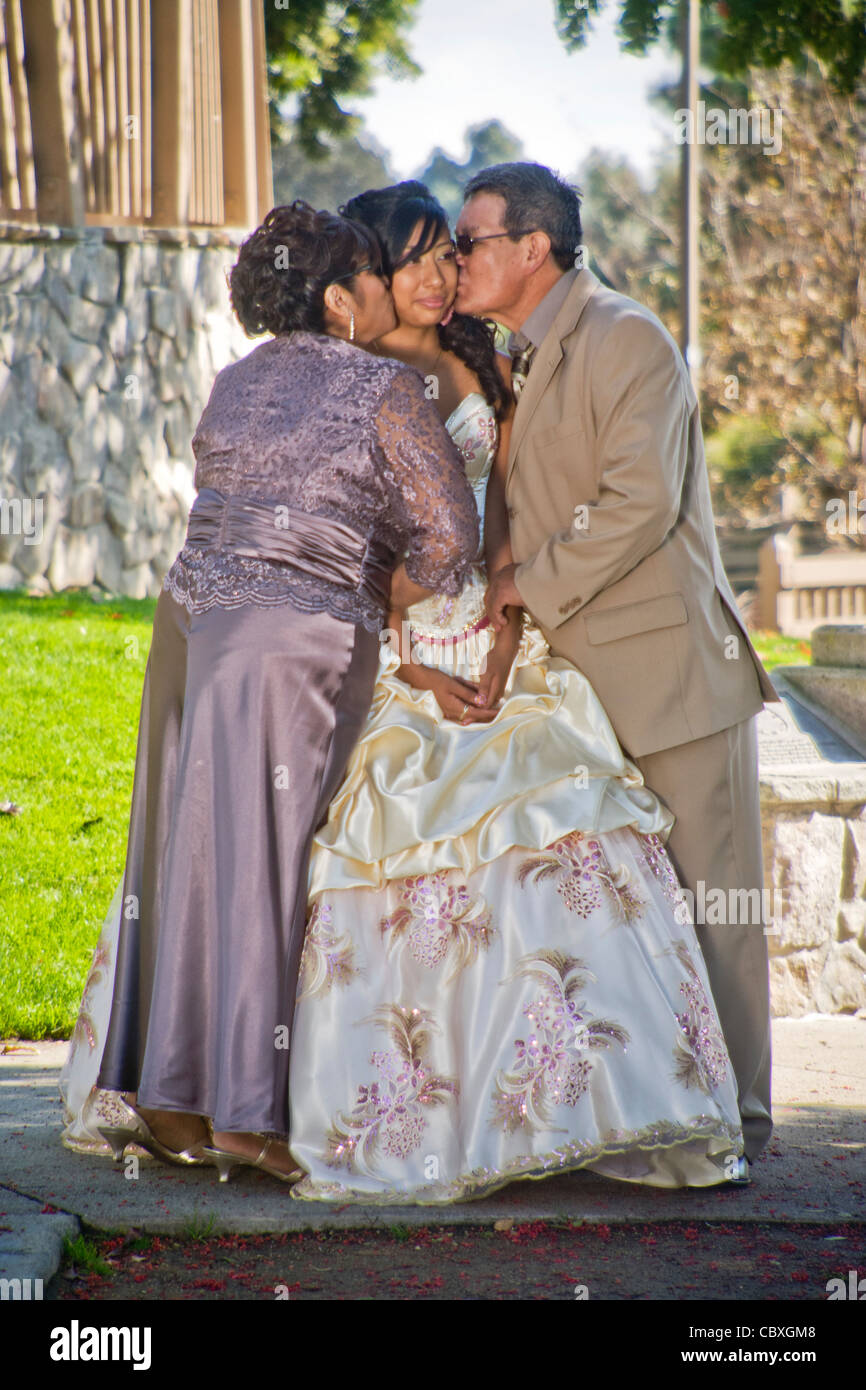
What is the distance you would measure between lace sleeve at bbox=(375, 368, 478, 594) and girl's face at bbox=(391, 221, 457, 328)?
1.17ft

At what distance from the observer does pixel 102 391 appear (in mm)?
10023

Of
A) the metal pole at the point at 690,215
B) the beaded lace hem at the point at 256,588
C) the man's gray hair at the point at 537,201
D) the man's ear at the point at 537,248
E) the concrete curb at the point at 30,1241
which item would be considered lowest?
the concrete curb at the point at 30,1241

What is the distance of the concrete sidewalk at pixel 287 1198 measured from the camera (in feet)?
9.78

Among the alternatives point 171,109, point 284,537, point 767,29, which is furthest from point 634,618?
point 171,109

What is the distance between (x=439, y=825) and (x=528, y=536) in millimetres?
826

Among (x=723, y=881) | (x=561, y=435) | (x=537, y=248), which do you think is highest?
(x=537, y=248)

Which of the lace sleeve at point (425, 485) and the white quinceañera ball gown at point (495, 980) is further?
the lace sleeve at point (425, 485)

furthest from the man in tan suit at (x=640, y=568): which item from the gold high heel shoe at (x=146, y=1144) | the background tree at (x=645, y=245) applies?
the background tree at (x=645, y=245)

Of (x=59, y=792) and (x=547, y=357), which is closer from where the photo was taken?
(x=547, y=357)

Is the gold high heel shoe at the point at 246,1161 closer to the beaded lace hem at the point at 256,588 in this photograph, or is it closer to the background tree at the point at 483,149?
the beaded lace hem at the point at 256,588

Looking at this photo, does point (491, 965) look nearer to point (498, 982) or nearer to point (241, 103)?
point (498, 982)

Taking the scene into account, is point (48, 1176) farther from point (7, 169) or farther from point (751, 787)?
point (7, 169)

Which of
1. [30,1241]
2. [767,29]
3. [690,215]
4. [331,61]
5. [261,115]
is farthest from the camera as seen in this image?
[331,61]

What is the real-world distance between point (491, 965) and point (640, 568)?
1.04 metres
